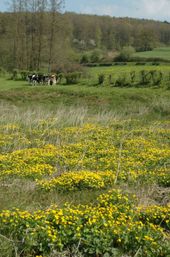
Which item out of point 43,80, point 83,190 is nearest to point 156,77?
point 43,80

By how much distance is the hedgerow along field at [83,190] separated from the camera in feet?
17.9

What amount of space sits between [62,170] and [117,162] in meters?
1.41

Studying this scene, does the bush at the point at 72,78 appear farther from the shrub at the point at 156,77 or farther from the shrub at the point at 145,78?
the shrub at the point at 156,77

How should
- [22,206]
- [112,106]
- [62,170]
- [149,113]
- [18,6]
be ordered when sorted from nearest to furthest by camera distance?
[22,206] < [62,170] < [149,113] < [112,106] < [18,6]

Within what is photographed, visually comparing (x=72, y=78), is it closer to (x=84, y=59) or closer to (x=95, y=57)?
(x=95, y=57)

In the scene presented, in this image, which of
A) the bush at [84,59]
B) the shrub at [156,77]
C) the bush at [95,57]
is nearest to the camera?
the shrub at [156,77]

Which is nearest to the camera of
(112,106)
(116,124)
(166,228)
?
(166,228)

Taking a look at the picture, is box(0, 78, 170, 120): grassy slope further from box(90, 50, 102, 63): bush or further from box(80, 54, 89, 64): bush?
box(80, 54, 89, 64): bush

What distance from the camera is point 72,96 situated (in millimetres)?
31141

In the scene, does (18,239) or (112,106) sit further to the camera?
(112,106)

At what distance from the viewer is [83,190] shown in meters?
8.19

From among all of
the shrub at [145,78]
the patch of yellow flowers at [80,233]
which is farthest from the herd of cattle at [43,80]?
the patch of yellow flowers at [80,233]

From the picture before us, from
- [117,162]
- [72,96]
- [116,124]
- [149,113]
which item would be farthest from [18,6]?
[117,162]

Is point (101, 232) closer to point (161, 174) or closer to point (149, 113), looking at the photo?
point (161, 174)
